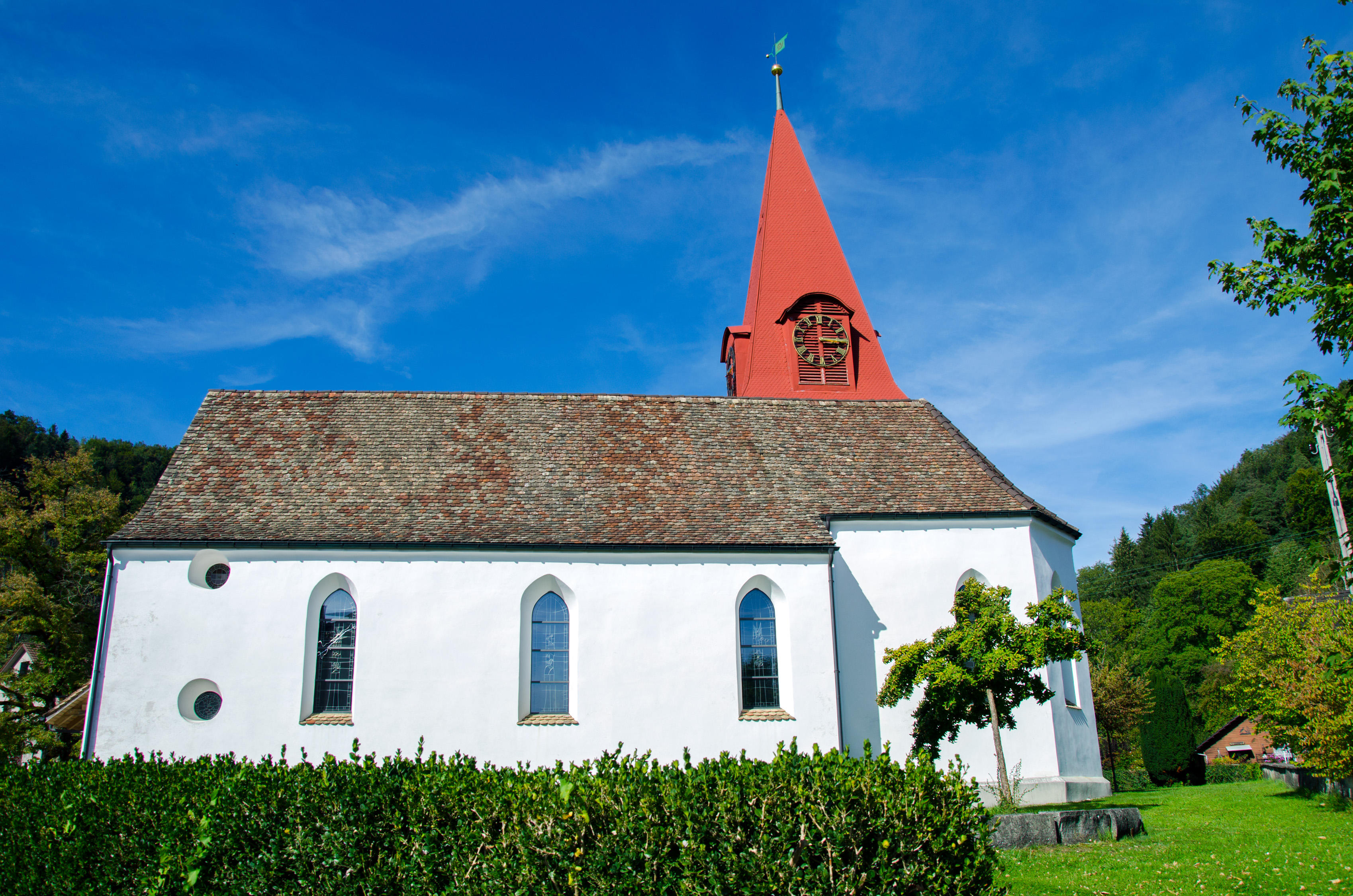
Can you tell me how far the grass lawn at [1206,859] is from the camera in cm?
938

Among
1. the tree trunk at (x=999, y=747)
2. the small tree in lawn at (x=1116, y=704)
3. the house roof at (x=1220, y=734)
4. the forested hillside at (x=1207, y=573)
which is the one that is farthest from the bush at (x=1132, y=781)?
the tree trunk at (x=999, y=747)

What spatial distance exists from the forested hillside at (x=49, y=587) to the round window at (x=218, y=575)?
6689 mm

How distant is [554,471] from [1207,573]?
210ft

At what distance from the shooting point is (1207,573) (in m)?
66.0

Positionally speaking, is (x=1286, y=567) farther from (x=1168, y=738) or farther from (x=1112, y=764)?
(x=1112, y=764)

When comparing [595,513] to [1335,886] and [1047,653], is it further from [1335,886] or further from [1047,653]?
[1335,886]

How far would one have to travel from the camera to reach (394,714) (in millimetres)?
16562

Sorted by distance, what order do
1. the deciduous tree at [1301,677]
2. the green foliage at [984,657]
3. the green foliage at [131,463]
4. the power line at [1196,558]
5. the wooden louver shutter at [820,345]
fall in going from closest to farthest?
the green foliage at [984,657]
the deciduous tree at [1301,677]
the wooden louver shutter at [820,345]
the green foliage at [131,463]
the power line at [1196,558]

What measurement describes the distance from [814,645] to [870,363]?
41.4 ft

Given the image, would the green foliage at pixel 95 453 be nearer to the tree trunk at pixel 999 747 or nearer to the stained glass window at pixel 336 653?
the stained glass window at pixel 336 653

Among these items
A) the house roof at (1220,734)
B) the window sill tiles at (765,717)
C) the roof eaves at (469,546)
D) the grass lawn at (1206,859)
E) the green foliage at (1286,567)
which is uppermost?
the green foliage at (1286,567)

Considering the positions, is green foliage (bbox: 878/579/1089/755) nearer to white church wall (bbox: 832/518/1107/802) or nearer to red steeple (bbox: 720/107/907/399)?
white church wall (bbox: 832/518/1107/802)

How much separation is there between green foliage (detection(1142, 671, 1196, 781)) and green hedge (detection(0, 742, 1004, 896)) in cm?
3727

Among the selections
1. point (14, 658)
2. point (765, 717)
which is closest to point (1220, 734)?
point (765, 717)
